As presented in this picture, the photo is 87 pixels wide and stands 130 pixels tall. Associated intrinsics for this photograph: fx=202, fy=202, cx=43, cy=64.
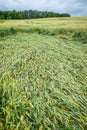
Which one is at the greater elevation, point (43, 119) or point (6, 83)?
point (6, 83)

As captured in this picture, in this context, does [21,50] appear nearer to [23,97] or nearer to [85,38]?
[23,97]

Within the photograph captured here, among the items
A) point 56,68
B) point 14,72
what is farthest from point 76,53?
point 14,72

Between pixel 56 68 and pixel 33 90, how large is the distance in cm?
82

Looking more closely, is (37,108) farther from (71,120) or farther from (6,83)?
(6,83)

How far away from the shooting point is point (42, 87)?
3309 mm

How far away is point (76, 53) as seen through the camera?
4742 mm

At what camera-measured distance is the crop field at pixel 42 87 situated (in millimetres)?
2766

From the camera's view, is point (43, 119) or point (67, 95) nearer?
point (43, 119)

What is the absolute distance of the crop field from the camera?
2.77 m

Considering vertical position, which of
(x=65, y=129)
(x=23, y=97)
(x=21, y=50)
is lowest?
(x=65, y=129)

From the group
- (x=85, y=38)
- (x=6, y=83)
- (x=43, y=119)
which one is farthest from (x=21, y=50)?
(x=85, y=38)

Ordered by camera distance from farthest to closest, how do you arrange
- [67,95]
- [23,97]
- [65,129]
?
1. [67,95]
2. [23,97]
3. [65,129]

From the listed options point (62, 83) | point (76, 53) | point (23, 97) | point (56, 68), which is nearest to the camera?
point (23, 97)

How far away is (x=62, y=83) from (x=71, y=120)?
0.80 m
